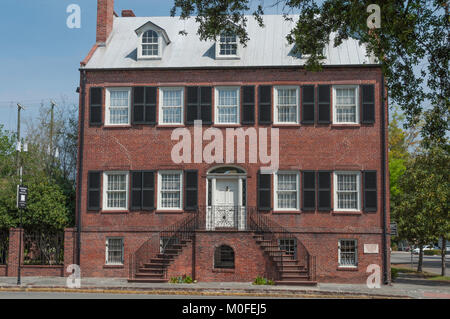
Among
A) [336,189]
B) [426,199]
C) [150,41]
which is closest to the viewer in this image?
[336,189]

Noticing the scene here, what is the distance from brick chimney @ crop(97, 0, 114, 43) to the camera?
2766cm

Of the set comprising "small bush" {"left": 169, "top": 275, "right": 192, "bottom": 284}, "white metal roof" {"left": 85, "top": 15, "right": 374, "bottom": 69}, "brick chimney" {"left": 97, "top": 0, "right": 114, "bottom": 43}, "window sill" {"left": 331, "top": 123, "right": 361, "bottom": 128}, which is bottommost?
"small bush" {"left": 169, "top": 275, "right": 192, "bottom": 284}

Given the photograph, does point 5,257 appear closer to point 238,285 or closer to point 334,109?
point 238,285

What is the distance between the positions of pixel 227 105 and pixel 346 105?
5089 millimetres

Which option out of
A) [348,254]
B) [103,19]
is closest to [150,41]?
[103,19]

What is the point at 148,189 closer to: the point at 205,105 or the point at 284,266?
the point at 205,105

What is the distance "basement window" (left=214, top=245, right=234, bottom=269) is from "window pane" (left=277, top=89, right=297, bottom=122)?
5.95 meters

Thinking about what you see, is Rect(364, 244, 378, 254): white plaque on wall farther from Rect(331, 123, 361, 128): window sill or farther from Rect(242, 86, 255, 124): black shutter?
Rect(242, 86, 255, 124): black shutter

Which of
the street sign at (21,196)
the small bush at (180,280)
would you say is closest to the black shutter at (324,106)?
the small bush at (180,280)

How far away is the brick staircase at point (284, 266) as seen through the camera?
22.2m

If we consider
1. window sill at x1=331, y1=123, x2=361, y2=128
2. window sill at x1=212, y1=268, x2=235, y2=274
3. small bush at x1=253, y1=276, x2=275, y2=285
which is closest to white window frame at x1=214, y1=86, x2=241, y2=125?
window sill at x1=331, y1=123, x2=361, y2=128

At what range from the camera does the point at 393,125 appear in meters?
52.6

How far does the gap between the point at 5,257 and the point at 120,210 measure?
216 inches

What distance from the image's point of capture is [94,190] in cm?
2528
